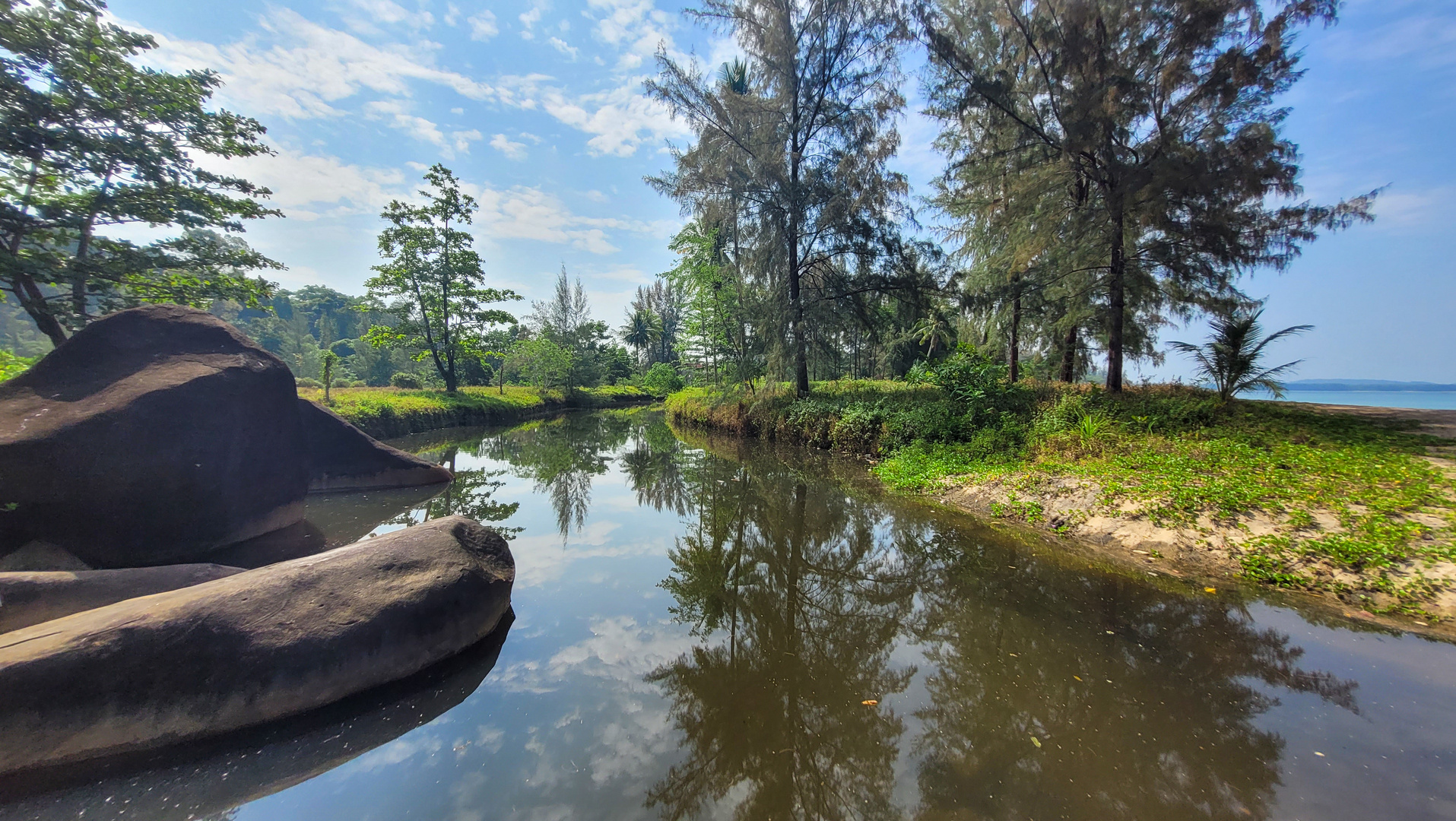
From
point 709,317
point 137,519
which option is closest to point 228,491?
point 137,519

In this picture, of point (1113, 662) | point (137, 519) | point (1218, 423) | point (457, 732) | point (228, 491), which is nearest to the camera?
point (457, 732)

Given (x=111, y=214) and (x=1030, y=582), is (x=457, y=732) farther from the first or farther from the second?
(x=111, y=214)

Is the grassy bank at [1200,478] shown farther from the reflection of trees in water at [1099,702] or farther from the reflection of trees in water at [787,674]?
the reflection of trees in water at [787,674]

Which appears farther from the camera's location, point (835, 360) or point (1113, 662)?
point (835, 360)

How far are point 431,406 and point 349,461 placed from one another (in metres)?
13.3

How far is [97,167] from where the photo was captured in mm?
8609

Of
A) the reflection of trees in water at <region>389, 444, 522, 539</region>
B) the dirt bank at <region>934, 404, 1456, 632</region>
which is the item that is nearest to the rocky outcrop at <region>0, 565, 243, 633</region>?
the reflection of trees in water at <region>389, 444, 522, 539</region>

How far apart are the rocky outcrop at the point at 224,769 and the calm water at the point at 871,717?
0.04 feet

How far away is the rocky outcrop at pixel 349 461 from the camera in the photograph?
8.05 meters

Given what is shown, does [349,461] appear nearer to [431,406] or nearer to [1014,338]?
[431,406]

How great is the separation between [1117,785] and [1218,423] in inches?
337

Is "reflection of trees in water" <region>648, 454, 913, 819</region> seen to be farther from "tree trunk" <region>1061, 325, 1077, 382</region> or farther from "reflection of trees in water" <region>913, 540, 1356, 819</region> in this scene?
"tree trunk" <region>1061, 325, 1077, 382</region>

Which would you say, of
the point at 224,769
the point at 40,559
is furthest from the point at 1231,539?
the point at 40,559

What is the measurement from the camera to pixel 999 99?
1054 centimetres
